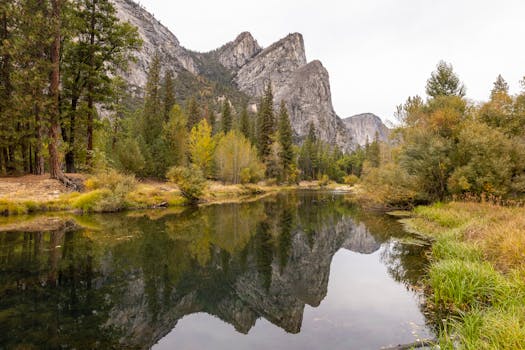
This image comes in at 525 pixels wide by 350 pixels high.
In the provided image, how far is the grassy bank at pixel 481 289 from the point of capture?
13.8ft

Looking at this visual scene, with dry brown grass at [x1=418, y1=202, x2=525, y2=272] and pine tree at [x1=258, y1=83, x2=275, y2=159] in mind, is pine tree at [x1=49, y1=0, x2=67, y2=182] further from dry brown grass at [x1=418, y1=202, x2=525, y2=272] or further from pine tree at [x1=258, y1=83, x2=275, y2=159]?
pine tree at [x1=258, y1=83, x2=275, y2=159]

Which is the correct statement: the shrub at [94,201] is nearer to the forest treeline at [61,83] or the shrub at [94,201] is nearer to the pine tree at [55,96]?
the pine tree at [55,96]

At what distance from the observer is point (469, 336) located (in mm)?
4402

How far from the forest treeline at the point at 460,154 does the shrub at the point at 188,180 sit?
1847cm

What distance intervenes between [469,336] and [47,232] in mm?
16863

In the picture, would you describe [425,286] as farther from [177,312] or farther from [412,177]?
[412,177]

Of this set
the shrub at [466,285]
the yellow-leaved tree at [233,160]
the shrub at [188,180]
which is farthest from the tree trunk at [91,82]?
the yellow-leaved tree at [233,160]

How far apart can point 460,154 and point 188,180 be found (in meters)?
24.0

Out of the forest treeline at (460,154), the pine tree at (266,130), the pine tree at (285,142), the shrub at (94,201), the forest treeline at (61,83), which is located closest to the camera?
the forest treeline at (460,154)

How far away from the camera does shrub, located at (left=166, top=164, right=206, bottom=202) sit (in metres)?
28.7

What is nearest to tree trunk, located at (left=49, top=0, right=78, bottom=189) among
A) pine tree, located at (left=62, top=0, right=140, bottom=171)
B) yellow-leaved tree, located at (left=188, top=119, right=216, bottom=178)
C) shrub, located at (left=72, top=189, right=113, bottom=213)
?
pine tree, located at (left=62, top=0, right=140, bottom=171)

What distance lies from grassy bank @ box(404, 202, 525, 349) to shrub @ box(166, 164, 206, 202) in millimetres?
23316

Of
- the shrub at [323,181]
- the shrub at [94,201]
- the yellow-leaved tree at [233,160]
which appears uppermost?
the yellow-leaved tree at [233,160]

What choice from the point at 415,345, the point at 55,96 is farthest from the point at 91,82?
the point at 415,345
